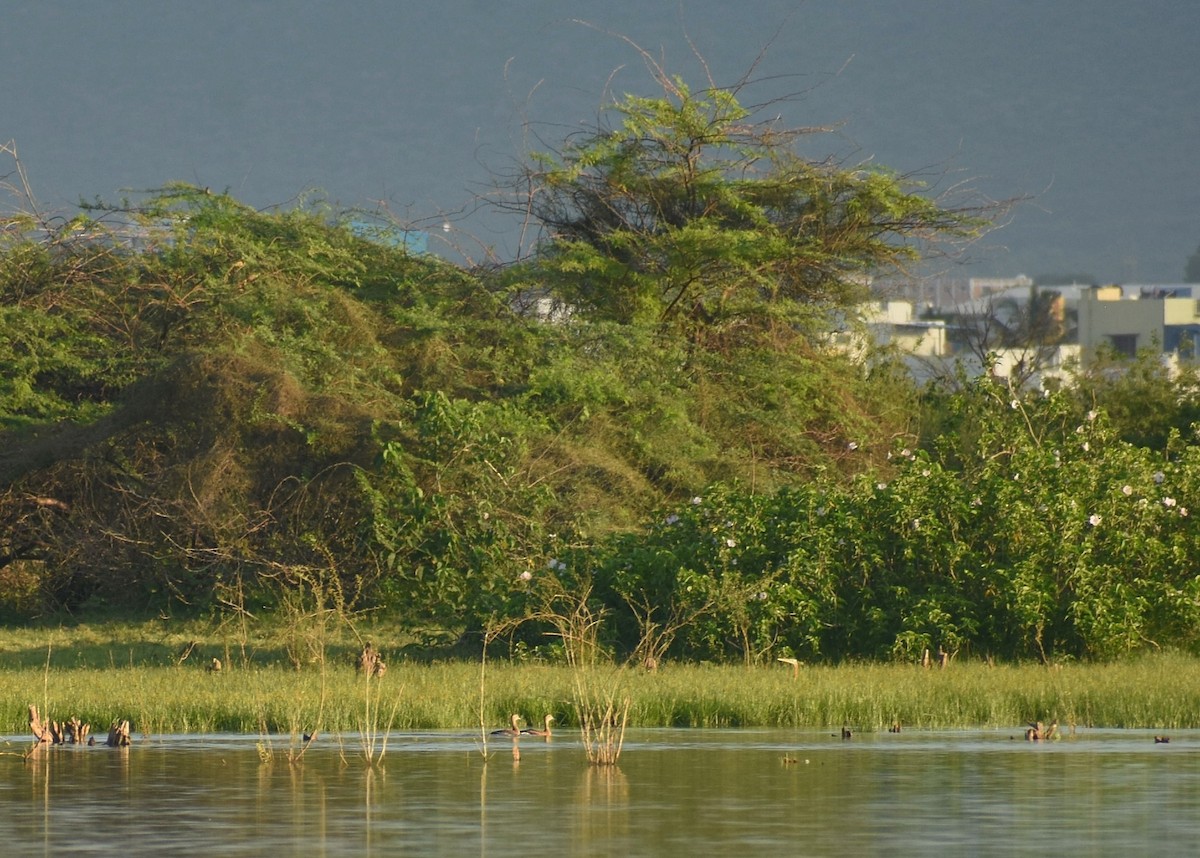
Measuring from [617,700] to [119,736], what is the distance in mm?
3518

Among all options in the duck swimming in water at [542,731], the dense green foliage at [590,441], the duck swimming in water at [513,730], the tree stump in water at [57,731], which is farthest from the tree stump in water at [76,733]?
the dense green foliage at [590,441]

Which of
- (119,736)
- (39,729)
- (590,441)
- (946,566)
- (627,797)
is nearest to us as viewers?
(627,797)

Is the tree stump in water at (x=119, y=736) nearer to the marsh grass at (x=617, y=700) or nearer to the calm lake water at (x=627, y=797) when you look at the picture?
the calm lake water at (x=627, y=797)

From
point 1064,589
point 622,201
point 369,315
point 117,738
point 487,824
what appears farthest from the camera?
point 622,201

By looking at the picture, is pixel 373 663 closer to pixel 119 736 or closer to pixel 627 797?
pixel 119 736

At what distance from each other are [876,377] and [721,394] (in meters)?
4.36

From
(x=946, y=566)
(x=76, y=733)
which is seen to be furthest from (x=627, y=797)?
(x=946, y=566)

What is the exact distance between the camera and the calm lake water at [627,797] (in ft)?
27.5

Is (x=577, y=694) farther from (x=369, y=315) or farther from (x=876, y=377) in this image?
(x=876, y=377)

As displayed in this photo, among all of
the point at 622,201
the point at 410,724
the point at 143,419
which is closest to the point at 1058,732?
the point at 410,724

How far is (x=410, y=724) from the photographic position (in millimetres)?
13758

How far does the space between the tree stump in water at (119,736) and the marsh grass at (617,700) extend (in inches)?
33.2

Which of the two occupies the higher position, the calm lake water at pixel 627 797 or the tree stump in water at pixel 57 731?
the tree stump in water at pixel 57 731

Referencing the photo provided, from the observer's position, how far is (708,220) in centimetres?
2825
